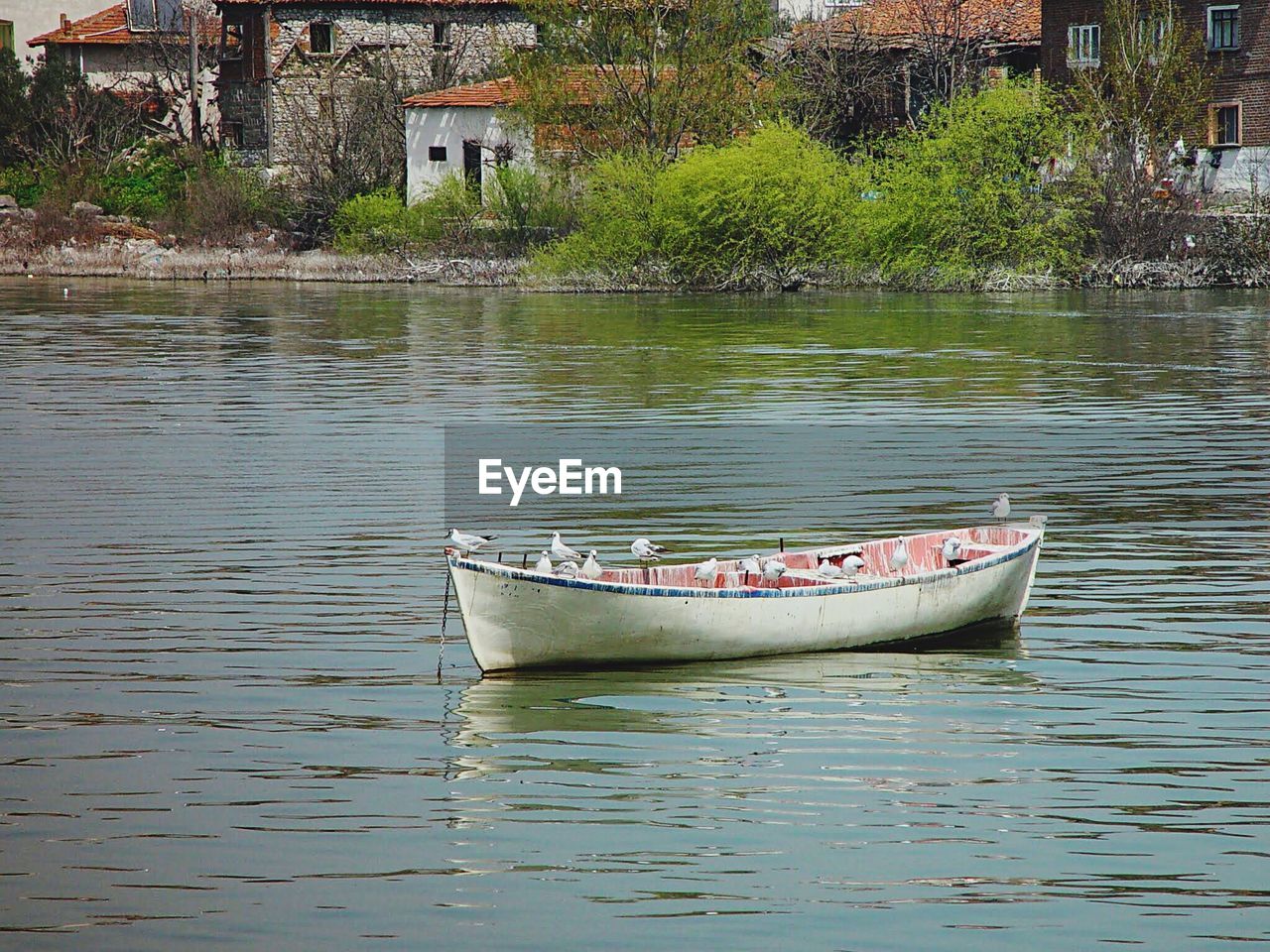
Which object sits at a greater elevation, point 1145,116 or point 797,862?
point 1145,116

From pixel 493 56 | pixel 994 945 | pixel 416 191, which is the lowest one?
pixel 994 945

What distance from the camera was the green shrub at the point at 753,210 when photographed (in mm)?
58156

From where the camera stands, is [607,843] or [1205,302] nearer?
[607,843]

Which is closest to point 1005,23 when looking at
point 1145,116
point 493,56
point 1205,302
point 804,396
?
point 1145,116

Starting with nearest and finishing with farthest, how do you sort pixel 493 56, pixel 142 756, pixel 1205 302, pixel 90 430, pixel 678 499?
pixel 142 756 < pixel 678 499 < pixel 90 430 < pixel 1205 302 < pixel 493 56

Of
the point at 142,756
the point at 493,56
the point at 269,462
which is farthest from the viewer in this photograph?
the point at 493,56

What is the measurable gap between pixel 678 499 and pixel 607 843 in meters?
12.1

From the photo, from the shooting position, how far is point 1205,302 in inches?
2099

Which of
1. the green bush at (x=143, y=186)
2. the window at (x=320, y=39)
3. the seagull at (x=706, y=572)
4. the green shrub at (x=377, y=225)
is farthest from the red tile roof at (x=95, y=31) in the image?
the seagull at (x=706, y=572)

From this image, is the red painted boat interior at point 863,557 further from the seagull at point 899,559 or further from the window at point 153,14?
the window at point 153,14

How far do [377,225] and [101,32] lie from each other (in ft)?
81.1

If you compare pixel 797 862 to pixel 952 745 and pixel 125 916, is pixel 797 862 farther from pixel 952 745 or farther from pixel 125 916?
pixel 125 916

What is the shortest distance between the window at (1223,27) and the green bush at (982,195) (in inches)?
390

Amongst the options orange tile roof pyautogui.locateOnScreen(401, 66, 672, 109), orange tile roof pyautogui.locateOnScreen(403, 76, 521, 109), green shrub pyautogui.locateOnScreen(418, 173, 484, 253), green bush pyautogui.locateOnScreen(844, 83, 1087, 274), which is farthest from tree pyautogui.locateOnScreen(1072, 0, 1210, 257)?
orange tile roof pyautogui.locateOnScreen(403, 76, 521, 109)
